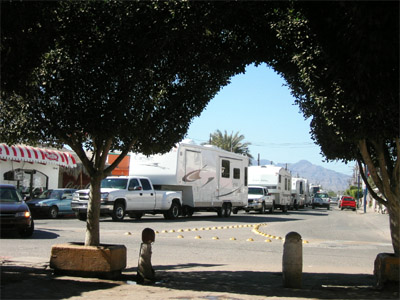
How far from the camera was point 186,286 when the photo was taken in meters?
7.95

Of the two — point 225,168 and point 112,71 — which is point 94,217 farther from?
point 225,168

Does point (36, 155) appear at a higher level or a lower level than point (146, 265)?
higher

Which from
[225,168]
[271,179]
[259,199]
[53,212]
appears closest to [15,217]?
[53,212]

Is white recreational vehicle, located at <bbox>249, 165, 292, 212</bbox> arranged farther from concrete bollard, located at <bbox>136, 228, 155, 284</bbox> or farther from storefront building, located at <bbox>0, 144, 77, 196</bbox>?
concrete bollard, located at <bbox>136, 228, 155, 284</bbox>

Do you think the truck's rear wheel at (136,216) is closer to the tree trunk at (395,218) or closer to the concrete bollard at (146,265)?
the concrete bollard at (146,265)

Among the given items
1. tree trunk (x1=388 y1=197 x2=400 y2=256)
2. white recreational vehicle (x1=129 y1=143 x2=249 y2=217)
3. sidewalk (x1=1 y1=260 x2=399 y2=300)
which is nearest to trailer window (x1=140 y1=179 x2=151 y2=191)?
white recreational vehicle (x1=129 y1=143 x2=249 y2=217)

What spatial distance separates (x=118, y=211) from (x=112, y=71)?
15.4 meters

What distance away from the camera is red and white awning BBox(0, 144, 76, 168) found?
2572cm

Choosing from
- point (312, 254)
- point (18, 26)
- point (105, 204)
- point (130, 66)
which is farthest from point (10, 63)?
point (105, 204)

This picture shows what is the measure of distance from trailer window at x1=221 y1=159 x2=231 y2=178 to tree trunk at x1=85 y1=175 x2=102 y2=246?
68.4ft

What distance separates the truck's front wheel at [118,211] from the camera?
22.5 meters

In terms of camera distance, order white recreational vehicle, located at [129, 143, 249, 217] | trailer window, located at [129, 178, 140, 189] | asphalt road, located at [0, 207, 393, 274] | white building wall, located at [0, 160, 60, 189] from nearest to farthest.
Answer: asphalt road, located at [0, 207, 393, 274]
trailer window, located at [129, 178, 140, 189]
white recreational vehicle, located at [129, 143, 249, 217]
white building wall, located at [0, 160, 60, 189]

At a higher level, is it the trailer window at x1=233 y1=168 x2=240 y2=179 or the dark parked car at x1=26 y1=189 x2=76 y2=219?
the trailer window at x1=233 y1=168 x2=240 y2=179

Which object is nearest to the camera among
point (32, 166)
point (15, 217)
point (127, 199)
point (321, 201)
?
point (15, 217)
